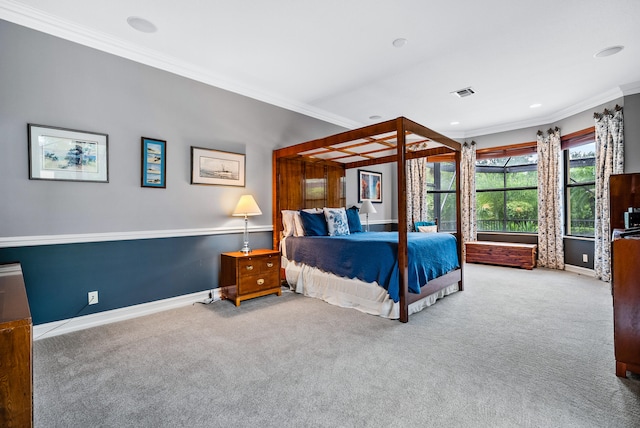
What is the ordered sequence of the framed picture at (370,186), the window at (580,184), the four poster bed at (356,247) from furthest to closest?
the framed picture at (370,186)
the window at (580,184)
the four poster bed at (356,247)

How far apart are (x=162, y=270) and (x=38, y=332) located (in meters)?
1.10

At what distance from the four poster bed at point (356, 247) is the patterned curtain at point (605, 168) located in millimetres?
2281

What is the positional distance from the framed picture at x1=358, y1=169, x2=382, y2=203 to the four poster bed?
969 millimetres

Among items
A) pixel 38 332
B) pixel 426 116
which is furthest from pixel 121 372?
pixel 426 116

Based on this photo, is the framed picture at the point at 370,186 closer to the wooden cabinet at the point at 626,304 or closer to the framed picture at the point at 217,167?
the framed picture at the point at 217,167

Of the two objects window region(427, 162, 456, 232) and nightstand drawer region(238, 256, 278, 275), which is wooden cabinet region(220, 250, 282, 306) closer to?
nightstand drawer region(238, 256, 278, 275)

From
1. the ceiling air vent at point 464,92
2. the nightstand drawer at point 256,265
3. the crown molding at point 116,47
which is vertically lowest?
the nightstand drawer at point 256,265

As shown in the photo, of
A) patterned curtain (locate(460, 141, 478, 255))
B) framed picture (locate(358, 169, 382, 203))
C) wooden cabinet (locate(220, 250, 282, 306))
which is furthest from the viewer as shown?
patterned curtain (locate(460, 141, 478, 255))

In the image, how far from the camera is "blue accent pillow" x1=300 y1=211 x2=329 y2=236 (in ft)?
14.0

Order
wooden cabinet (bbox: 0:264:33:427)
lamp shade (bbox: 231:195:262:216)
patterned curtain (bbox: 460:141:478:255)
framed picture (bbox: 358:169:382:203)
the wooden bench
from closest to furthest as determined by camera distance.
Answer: wooden cabinet (bbox: 0:264:33:427)
lamp shade (bbox: 231:195:262:216)
the wooden bench
framed picture (bbox: 358:169:382:203)
patterned curtain (bbox: 460:141:478:255)

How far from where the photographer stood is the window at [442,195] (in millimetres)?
7090

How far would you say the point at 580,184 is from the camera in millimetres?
5332

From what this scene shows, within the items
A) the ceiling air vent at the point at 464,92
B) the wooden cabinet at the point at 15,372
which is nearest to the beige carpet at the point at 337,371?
the wooden cabinet at the point at 15,372

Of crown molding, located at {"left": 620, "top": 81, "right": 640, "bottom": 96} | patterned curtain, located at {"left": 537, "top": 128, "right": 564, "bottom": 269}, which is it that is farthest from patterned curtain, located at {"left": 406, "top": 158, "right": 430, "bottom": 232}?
crown molding, located at {"left": 620, "top": 81, "right": 640, "bottom": 96}
